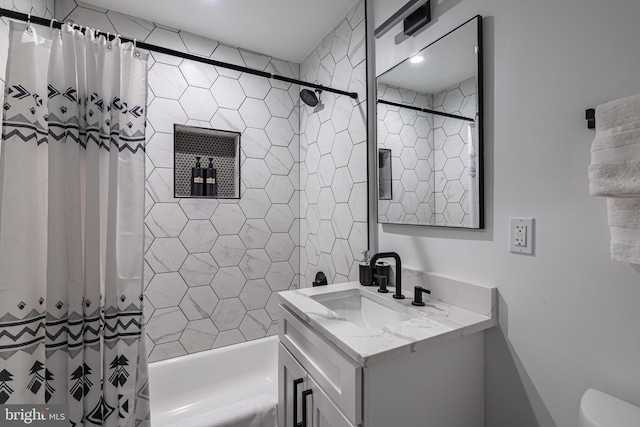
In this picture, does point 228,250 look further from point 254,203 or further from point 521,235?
point 521,235

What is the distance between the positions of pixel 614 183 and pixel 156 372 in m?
2.31

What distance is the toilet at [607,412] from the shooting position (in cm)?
66

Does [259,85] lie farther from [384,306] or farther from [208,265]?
[384,306]

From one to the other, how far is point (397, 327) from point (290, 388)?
2.02 ft

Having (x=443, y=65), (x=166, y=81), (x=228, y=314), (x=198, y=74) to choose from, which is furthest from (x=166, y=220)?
(x=443, y=65)

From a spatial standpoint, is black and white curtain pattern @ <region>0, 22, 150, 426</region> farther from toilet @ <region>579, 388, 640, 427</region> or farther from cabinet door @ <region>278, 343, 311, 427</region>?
toilet @ <region>579, 388, 640, 427</region>

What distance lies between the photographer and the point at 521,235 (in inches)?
38.0

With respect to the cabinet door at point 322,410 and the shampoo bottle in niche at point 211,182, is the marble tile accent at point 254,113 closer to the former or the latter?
the shampoo bottle in niche at point 211,182

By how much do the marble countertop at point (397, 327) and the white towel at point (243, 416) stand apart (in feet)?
2.11

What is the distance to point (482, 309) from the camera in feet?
3.44

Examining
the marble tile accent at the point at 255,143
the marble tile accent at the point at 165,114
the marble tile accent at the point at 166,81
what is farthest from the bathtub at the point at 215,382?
the marble tile accent at the point at 166,81

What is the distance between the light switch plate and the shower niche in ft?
5.67

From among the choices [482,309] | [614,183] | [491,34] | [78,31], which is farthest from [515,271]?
[78,31]

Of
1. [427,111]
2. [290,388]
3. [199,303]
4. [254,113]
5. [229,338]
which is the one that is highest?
[254,113]
